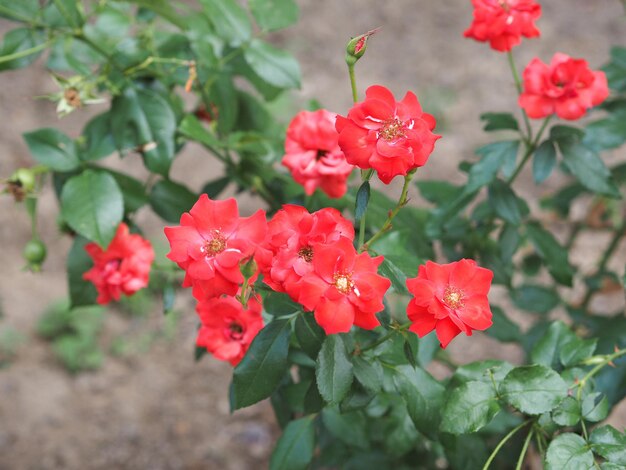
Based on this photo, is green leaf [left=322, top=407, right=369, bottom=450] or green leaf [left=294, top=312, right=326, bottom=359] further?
green leaf [left=322, top=407, right=369, bottom=450]

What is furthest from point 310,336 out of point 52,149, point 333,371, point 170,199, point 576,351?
point 52,149

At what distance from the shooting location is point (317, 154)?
3.02ft

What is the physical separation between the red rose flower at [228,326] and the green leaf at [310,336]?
0.37 ft

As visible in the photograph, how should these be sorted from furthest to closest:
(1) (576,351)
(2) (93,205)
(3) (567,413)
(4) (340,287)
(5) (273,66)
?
(5) (273,66) → (2) (93,205) → (1) (576,351) → (3) (567,413) → (4) (340,287)

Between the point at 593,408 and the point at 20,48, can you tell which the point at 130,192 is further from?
the point at 593,408

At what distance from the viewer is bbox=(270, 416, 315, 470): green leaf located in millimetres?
999

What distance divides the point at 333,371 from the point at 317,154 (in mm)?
324

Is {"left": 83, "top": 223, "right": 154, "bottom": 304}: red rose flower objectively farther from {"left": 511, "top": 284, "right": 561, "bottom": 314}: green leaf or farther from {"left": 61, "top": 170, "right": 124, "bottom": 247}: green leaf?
{"left": 511, "top": 284, "right": 561, "bottom": 314}: green leaf

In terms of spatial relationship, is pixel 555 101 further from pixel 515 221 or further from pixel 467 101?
pixel 467 101

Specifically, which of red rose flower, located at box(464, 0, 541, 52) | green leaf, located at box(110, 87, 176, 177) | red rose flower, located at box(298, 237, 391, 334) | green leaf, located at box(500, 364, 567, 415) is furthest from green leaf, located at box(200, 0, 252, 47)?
green leaf, located at box(500, 364, 567, 415)

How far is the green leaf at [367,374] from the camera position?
2.51ft

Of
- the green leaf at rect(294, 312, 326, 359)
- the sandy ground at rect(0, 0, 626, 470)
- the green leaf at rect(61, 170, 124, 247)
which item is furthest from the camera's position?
the sandy ground at rect(0, 0, 626, 470)

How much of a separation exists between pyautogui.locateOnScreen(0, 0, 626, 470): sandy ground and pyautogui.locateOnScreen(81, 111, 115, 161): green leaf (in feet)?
1.54

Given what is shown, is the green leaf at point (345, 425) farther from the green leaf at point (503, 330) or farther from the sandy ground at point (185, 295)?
the sandy ground at point (185, 295)
